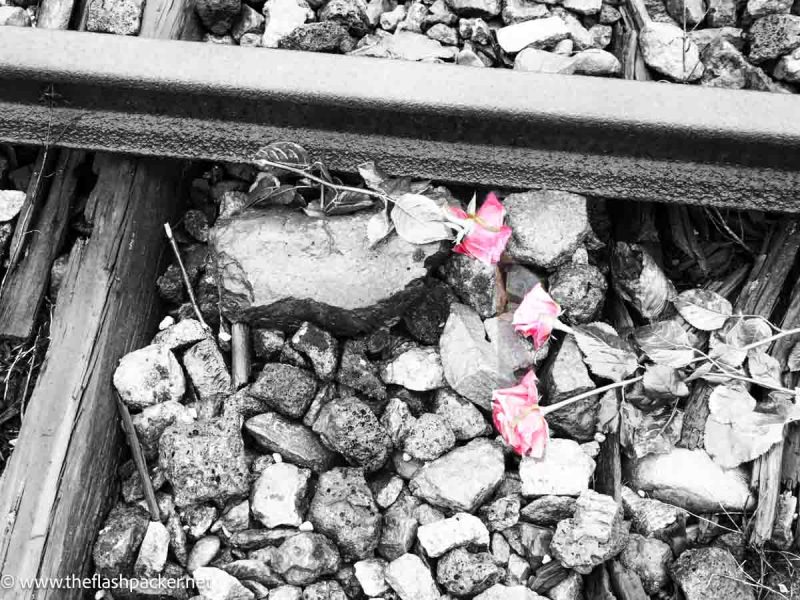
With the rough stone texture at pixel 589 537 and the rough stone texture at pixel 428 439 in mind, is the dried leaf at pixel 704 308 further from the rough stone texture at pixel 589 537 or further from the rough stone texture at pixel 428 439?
the rough stone texture at pixel 428 439

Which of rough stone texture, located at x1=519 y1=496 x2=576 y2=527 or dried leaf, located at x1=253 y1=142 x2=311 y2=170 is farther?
dried leaf, located at x1=253 y1=142 x2=311 y2=170

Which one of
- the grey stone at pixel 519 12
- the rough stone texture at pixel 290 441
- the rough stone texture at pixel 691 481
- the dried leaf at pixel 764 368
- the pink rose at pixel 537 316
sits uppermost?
the grey stone at pixel 519 12

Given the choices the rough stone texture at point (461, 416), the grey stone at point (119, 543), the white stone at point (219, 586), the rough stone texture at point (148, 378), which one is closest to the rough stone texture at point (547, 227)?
the rough stone texture at point (461, 416)

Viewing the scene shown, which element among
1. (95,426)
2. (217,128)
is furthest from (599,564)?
(217,128)

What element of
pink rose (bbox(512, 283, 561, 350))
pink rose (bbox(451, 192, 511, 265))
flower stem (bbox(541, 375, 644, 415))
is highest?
pink rose (bbox(451, 192, 511, 265))

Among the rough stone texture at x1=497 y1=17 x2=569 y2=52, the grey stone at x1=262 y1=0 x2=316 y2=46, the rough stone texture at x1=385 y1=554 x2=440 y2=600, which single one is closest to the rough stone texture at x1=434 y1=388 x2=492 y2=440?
the rough stone texture at x1=385 y1=554 x2=440 y2=600

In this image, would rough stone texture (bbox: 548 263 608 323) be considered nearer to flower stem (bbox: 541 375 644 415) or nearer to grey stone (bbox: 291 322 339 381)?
flower stem (bbox: 541 375 644 415)

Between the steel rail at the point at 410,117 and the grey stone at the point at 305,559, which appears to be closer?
the grey stone at the point at 305,559
